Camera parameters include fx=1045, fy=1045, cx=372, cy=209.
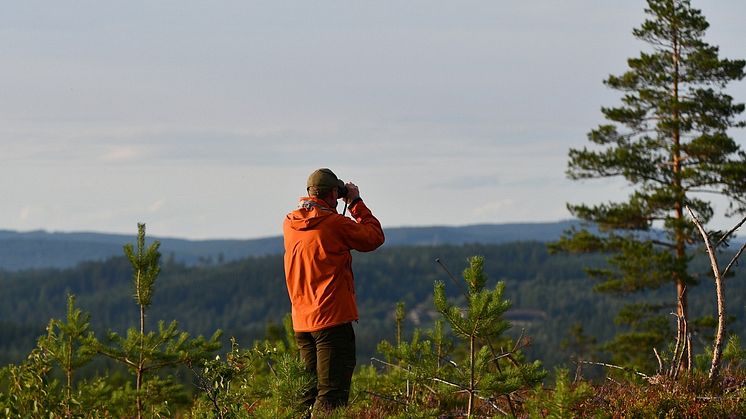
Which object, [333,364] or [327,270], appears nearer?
[327,270]

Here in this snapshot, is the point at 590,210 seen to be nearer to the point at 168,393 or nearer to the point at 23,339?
the point at 168,393

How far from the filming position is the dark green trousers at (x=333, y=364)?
7.50 meters

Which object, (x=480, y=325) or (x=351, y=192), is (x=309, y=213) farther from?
(x=480, y=325)

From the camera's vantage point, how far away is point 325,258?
738 cm

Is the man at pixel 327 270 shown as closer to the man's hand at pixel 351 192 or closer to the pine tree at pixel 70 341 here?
the man's hand at pixel 351 192

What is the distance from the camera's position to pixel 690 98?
3641 centimetres

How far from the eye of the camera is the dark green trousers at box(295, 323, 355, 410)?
295 inches

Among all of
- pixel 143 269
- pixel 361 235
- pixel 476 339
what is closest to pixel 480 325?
pixel 476 339

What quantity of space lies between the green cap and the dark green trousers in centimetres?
101

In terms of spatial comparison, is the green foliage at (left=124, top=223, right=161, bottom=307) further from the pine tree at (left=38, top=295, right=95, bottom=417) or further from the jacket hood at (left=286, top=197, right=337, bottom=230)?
the jacket hood at (left=286, top=197, right=337, bottom=230)

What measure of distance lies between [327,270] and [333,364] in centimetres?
71

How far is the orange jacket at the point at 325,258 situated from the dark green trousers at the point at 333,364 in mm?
96

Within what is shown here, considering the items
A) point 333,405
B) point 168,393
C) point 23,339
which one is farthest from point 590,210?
point 23,339

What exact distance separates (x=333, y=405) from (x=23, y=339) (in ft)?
577
